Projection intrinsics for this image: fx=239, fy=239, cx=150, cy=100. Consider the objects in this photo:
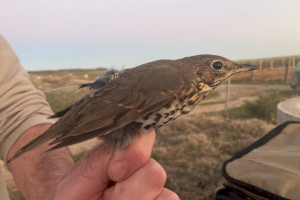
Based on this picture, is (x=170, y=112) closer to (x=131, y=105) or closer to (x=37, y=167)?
(x=131, y=105)

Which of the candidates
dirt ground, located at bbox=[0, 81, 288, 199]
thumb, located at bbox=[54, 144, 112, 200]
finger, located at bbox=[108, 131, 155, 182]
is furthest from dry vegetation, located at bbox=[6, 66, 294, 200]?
finger, located at bbox=[108, 131, 155, 182]

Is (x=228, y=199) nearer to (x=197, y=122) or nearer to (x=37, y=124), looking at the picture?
(x=37, y=124)

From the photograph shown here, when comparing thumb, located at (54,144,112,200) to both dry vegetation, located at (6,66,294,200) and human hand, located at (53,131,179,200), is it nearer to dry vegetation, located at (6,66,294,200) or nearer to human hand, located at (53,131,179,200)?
human hand, located at (53,131,179,200)

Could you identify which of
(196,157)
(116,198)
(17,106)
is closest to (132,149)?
(116,198)

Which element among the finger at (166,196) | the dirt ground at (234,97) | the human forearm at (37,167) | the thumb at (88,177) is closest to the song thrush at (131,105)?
the thumb at (88,177)

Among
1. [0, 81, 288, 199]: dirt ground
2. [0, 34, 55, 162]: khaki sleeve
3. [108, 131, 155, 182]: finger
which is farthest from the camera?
[0, 81, 288, 199]: dirt ground

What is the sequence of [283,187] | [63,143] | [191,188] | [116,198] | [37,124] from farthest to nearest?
[191,188] → [37,124] → [283,187] → [116,198] → [63,143]

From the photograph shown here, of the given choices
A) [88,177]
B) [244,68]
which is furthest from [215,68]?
[88,177]
